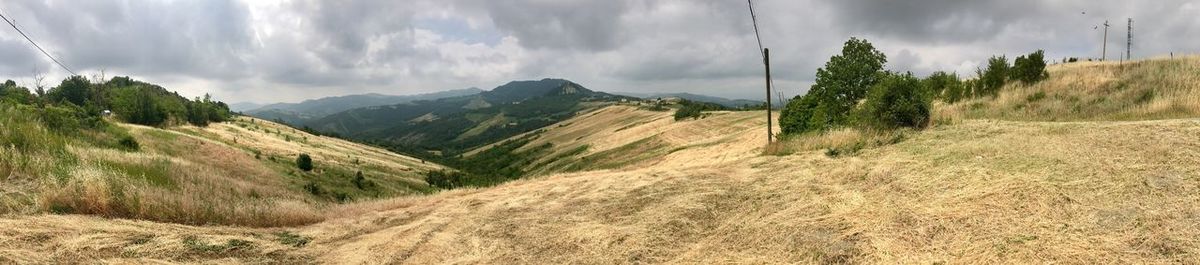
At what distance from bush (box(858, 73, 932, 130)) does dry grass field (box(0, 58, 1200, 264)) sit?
5.04 m

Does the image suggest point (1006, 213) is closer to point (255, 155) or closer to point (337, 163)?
point (255, 155)

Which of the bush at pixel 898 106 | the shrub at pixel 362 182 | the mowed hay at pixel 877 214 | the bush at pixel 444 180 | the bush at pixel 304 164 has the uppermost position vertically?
the bush at pixel 898 106

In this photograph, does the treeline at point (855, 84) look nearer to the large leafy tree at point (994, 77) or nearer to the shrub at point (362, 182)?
the large leafy tree at point (994, 77)

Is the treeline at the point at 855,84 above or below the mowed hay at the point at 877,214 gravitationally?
above

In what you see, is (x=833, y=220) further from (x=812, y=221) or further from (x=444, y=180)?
(x=444, y=180)

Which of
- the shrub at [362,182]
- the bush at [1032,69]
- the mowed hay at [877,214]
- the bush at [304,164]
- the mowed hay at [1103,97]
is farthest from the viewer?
the bush at [304,164]

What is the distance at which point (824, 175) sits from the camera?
13.0 m

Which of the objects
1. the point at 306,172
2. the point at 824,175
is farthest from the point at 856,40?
the point at 306,172

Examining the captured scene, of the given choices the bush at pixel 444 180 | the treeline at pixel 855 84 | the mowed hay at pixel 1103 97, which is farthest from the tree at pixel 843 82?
the bush at pixel 444 180

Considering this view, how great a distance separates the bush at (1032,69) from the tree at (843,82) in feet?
24.7

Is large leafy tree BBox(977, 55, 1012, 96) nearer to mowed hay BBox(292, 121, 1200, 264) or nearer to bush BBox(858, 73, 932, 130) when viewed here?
bush BBox(858, 73, 932, 130)

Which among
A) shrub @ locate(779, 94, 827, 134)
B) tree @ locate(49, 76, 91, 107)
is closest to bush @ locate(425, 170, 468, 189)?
shrub @ locate(779, 94, 827, 134)

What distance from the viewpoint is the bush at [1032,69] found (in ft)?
100

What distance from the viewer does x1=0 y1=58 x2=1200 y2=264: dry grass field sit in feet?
22.7
